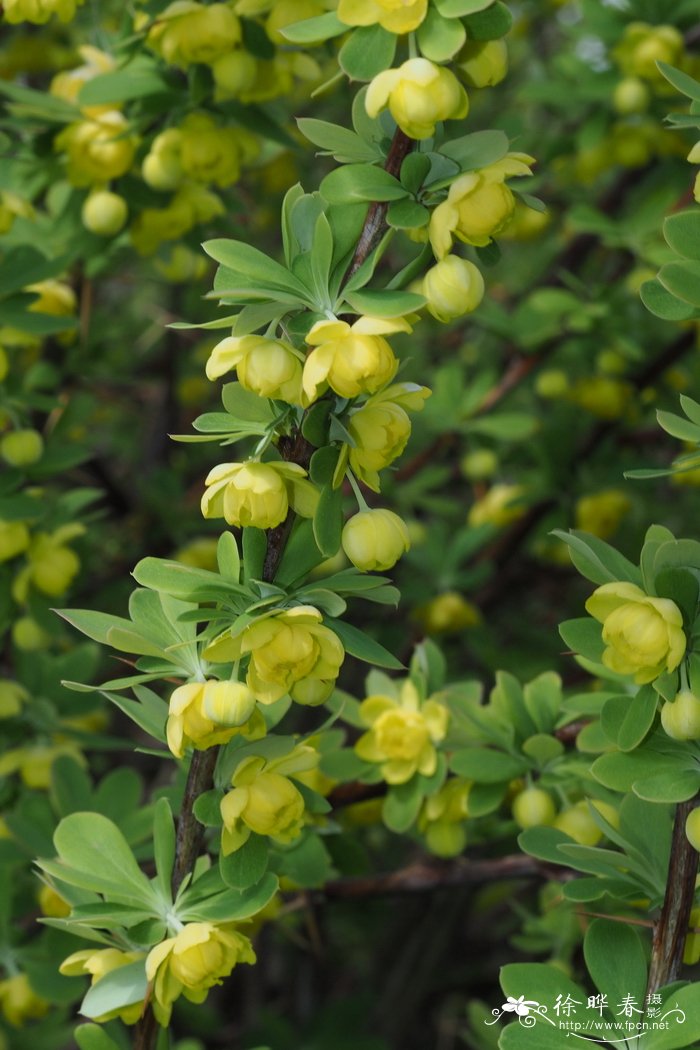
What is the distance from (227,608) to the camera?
0.72 meters

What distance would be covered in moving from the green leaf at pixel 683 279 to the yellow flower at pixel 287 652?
0.31 metres

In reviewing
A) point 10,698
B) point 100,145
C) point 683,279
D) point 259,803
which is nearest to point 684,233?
point 683,279

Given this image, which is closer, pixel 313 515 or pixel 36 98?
pixel 313 515

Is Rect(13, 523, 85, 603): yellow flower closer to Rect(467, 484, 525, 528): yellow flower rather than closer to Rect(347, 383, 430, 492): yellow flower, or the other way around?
Rect(347, 383, 430, 492): yellow flower

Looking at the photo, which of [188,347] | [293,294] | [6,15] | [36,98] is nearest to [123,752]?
[188,347]

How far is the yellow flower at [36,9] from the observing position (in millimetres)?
979

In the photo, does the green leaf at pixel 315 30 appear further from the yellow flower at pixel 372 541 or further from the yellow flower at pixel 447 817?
the yellow flower at pixel 447 817

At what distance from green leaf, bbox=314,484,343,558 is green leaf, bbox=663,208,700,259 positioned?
288 mm

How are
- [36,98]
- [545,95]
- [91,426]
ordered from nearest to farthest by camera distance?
[36,98] < [545,95] < [91,426]

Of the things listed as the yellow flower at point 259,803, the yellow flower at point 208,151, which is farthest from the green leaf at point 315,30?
the yellow flower at point 259,803

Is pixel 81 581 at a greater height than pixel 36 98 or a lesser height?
lesser

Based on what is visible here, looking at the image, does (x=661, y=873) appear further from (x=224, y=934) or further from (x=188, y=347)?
(x=188, y=347)

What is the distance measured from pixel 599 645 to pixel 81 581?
1.00m

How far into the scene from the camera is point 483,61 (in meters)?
0.76
